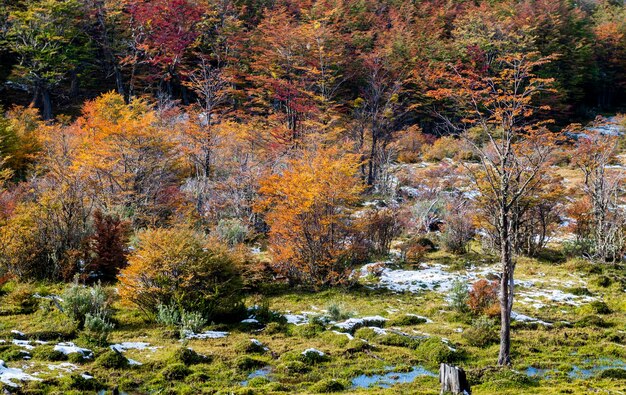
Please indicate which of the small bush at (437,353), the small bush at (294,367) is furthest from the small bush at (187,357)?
the small bush at (437,353)

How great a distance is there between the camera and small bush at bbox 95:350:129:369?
836cm

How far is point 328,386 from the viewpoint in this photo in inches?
311

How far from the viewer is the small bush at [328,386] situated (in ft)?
25.6

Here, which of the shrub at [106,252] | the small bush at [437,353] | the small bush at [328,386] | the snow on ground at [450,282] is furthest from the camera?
the shrub at [106,252]

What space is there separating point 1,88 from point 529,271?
4191 cm

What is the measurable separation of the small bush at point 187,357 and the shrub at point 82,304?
105 inches

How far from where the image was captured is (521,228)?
63.9ft

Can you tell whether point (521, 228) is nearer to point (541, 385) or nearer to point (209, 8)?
point (541, 385)

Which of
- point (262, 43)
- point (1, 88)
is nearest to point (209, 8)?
point (262, 43)

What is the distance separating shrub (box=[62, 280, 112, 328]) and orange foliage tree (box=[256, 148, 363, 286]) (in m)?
5.58

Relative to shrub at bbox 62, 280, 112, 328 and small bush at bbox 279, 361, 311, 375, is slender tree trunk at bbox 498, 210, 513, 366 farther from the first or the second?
shrub at bbox 62, 280, 112, 328

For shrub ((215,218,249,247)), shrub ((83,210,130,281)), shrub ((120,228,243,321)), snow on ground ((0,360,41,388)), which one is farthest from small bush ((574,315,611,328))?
shrub ((83,210,130,281))

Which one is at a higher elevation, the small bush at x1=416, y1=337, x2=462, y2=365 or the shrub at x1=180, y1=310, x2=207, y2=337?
the shrub at x1=180, y1=310, x2=207, y2=337

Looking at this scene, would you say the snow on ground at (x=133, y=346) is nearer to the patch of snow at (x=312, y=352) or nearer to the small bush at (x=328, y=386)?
the patch of snow at (x=312, y=352)
